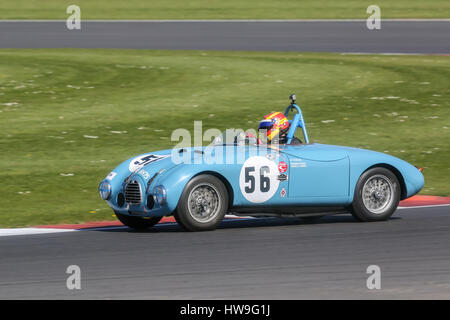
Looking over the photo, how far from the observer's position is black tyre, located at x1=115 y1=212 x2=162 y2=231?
11914mm

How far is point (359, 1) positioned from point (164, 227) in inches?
1281

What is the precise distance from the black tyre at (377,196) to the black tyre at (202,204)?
1819 millimetres

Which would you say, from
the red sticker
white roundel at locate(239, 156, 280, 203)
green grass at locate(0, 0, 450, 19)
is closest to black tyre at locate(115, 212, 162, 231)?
white roundel at locate(239, 156, 280, 203)

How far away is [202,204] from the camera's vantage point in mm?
11258

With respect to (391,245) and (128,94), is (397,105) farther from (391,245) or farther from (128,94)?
(391,245)

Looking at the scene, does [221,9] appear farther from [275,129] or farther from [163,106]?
[275,129]

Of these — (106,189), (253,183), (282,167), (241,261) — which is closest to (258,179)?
(253,183)

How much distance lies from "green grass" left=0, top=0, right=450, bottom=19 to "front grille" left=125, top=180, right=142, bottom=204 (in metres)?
27.6

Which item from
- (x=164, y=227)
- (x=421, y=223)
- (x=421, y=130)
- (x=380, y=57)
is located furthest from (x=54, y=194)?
(x=380, y=57)

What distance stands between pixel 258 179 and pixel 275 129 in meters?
0.98

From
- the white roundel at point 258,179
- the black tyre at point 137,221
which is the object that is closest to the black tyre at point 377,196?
the white roundel at point 258,179

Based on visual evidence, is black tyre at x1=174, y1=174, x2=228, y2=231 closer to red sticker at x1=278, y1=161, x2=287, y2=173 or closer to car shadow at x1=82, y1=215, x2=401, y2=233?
car shadow at x1=82, y1=215, x2=401, y2=233

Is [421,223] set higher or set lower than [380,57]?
lower

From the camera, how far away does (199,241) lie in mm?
10781
